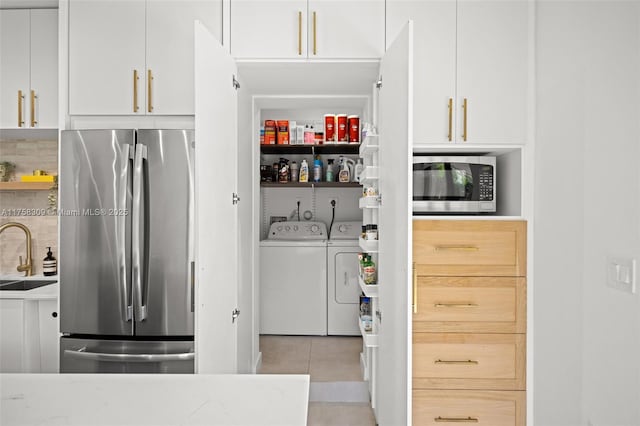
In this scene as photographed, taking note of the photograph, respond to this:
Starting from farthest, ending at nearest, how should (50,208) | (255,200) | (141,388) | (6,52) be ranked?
1. (255,200)
2. (50,208)
3. (6,52)
4. (141,388)

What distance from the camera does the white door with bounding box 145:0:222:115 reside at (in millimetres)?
2266

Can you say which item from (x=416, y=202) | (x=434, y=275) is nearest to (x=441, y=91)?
(x=416, y=202)

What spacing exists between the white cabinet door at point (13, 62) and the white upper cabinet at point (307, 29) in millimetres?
1280

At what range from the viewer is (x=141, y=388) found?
891mm

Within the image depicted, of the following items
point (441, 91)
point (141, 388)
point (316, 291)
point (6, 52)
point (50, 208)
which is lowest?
point (316, 291)

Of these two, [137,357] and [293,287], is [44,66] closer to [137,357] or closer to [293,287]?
[137,357]

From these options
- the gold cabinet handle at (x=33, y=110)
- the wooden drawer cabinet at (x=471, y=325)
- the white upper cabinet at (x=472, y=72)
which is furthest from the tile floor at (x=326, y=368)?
the gold cabinet handle at (x=33, y=110)

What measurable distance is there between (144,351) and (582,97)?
2.25 metres

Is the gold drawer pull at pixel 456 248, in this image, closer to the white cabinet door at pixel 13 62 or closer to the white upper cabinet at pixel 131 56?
the white upper cabinet at pixel 131 56

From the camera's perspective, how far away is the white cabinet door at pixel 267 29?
7.34ft

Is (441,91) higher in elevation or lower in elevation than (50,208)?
higher

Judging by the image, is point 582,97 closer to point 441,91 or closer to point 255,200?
point 441,91

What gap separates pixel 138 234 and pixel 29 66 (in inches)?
50.9

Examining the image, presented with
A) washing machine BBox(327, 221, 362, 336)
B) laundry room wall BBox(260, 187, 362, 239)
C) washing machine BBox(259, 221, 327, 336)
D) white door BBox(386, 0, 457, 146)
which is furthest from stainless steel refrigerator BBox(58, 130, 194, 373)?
laundry room wall BBox(260, 187, 362, 239)
